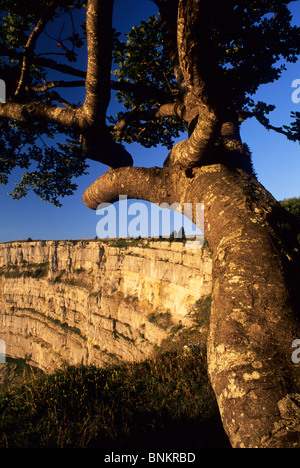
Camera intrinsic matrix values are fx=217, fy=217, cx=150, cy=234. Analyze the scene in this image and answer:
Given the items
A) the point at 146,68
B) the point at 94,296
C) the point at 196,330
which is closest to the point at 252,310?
the point at 146,68

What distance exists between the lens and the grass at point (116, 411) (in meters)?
3.48

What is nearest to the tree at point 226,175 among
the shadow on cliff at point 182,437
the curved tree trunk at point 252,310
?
the curved tree trunk at point 252,310

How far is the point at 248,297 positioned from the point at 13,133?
27.7 feet

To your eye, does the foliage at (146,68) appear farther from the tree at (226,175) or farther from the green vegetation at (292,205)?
the green vegetation at (292,205)

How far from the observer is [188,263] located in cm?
2286

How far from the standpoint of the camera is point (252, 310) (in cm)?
154

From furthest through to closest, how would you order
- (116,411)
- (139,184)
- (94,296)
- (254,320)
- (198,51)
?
(94,296) < (116,411) < (139,184) < (198,51) < (254,320)

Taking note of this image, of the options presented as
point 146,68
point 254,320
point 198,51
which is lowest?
point 254,320

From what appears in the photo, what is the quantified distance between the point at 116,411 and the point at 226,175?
4.75 meters

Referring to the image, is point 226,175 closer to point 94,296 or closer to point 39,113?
point 39,113

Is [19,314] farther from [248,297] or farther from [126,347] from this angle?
[248,297]

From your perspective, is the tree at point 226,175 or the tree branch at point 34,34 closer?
the tree at point 226,175

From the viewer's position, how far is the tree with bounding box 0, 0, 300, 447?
133cm
